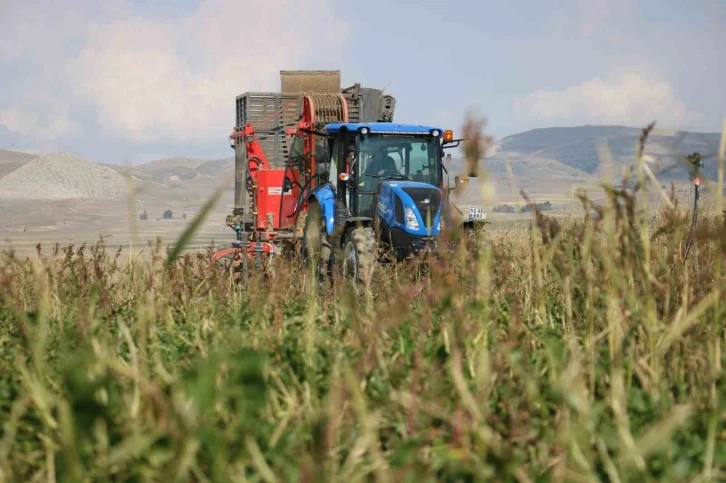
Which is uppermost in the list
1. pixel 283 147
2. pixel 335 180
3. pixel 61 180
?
pixel 283 147

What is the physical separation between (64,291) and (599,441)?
4.28 meters

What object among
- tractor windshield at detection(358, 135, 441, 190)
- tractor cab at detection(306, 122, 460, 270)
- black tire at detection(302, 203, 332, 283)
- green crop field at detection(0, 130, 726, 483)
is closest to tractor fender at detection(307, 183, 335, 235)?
tractor cab at detection(306, 122, 460, 270)

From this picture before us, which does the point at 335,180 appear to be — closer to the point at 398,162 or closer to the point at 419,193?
the point at 398,162

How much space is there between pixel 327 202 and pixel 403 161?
1060 mm

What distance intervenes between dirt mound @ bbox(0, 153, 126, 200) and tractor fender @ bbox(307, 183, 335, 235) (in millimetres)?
107592

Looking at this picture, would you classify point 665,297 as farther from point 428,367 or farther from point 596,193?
point 428,367

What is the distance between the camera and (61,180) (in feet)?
411

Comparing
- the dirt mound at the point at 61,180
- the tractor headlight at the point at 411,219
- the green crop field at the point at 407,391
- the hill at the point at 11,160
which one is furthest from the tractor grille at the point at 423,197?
the hill at the point at 11,160

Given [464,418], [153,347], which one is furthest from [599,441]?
[153,347]

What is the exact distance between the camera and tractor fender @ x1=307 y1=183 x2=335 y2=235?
11703 mm

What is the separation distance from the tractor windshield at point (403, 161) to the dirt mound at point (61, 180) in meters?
109

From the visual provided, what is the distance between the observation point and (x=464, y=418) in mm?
3254

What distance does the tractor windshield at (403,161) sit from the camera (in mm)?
11805

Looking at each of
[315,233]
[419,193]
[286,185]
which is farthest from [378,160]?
[286,185]
